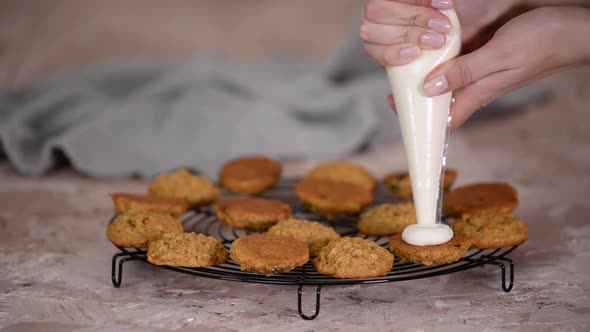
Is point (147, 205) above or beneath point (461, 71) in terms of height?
beneath

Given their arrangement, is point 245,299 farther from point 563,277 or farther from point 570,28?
point 570,28

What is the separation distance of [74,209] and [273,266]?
964 millimetres

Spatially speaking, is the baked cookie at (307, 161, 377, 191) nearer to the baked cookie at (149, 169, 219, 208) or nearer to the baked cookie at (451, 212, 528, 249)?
the baked cookie at (149, 169, 219, 208)

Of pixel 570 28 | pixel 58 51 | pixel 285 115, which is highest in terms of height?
pixel 58 51

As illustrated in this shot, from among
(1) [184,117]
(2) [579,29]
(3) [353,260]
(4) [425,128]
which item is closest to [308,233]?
(3) [353,260]

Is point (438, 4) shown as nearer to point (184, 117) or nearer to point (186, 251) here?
point (186, 251)

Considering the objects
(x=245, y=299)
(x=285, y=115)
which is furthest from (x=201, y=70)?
(x=245, y=299)

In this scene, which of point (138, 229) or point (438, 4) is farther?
point (138, 229)

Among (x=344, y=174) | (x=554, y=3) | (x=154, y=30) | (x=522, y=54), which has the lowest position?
(x=344, y=174)

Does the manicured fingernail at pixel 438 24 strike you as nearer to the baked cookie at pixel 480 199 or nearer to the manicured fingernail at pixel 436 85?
the manicured fingernail at pixel 436 85

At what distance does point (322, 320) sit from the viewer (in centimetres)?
146

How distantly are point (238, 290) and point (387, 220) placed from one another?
1.26 ft

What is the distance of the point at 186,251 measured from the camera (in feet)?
4.90

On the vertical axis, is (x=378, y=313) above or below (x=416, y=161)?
below
